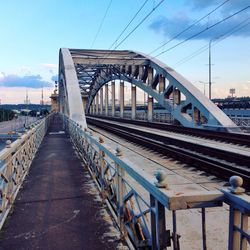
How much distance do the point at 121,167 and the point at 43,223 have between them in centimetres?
169

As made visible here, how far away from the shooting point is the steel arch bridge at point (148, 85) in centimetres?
2512

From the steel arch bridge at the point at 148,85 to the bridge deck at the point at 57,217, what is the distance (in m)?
13.3

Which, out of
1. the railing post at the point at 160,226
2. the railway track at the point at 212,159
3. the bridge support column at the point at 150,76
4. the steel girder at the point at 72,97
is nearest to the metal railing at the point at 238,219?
the railing post at the point at 160,226

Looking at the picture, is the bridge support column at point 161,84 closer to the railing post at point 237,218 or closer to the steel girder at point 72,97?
the steel girder at point 72,97

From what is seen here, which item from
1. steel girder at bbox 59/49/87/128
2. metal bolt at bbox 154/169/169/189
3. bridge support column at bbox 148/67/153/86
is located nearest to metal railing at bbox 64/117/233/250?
metal bolt at bbox 154/169/169/189

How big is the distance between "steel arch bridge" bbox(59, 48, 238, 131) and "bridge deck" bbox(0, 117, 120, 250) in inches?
524

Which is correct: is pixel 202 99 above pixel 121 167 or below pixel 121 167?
above

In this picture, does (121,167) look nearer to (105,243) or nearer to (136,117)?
(105,243)

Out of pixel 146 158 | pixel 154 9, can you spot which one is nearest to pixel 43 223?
pixel 146 158

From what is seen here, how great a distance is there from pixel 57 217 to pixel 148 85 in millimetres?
36645

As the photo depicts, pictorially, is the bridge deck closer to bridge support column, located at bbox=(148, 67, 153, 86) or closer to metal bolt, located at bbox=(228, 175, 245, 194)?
metal bolt, located at bbox=(228, 175, 245, 194)

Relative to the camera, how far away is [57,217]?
5.59 metres

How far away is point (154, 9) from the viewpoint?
15.1 m

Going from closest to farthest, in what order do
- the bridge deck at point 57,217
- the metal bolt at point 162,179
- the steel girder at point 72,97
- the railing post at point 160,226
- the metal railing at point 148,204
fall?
the metal railing at point 148,204 → the metal bolt at point 162,179 → the railing post at point 160,226 → the bridge deck at point 57,217 → the steel girder at point 72,97
